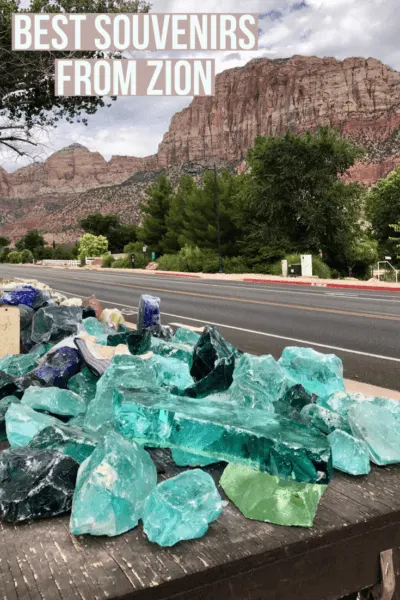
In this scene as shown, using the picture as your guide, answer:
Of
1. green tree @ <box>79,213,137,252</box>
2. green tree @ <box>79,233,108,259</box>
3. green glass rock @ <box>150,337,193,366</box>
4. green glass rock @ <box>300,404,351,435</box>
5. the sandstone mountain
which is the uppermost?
the sandstone mountain

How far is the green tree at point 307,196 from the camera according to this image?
118ft

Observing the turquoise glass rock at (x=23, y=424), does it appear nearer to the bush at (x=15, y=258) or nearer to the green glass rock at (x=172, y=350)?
the green glass rock at (x=172, y=350)

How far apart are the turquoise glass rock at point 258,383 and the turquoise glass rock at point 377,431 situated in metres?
0.46

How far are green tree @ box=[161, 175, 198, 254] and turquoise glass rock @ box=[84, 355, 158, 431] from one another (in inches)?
1877

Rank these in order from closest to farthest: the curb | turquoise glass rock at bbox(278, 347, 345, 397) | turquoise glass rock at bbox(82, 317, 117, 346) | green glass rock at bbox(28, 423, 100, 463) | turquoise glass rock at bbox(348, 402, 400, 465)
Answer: green glass rock at bbox(28, 423, 100, 463), turquoise glass rock at bbox(348, 402, 400, 465), turquoise glass rock at bbox(278, 347, 345, 397), turquoise glass rock at bbox(82, 317, 117, 346), the curb

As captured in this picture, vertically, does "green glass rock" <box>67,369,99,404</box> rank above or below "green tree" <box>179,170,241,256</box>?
below

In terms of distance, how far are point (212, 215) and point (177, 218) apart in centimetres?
841

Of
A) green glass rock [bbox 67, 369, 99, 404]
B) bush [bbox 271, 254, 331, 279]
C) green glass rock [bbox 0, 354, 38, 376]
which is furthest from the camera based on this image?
bush [bbox 271, 254, 331, 279]

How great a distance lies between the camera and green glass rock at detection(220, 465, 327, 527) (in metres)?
1.87

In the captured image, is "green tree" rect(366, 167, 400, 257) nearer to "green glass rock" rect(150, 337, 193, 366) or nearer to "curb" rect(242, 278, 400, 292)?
"curb" rect(242, 278, 400, 292)

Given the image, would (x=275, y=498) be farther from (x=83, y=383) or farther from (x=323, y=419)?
(x=83, y=383)

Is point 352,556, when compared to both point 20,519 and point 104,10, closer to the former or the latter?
point 20,519

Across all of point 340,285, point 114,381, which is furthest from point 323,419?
point 340,285

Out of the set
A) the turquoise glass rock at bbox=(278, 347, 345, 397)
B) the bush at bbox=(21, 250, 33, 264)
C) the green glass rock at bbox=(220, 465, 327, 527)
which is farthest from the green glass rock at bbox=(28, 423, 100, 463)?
the bush at bbox=(21, 250, 33, 264)
